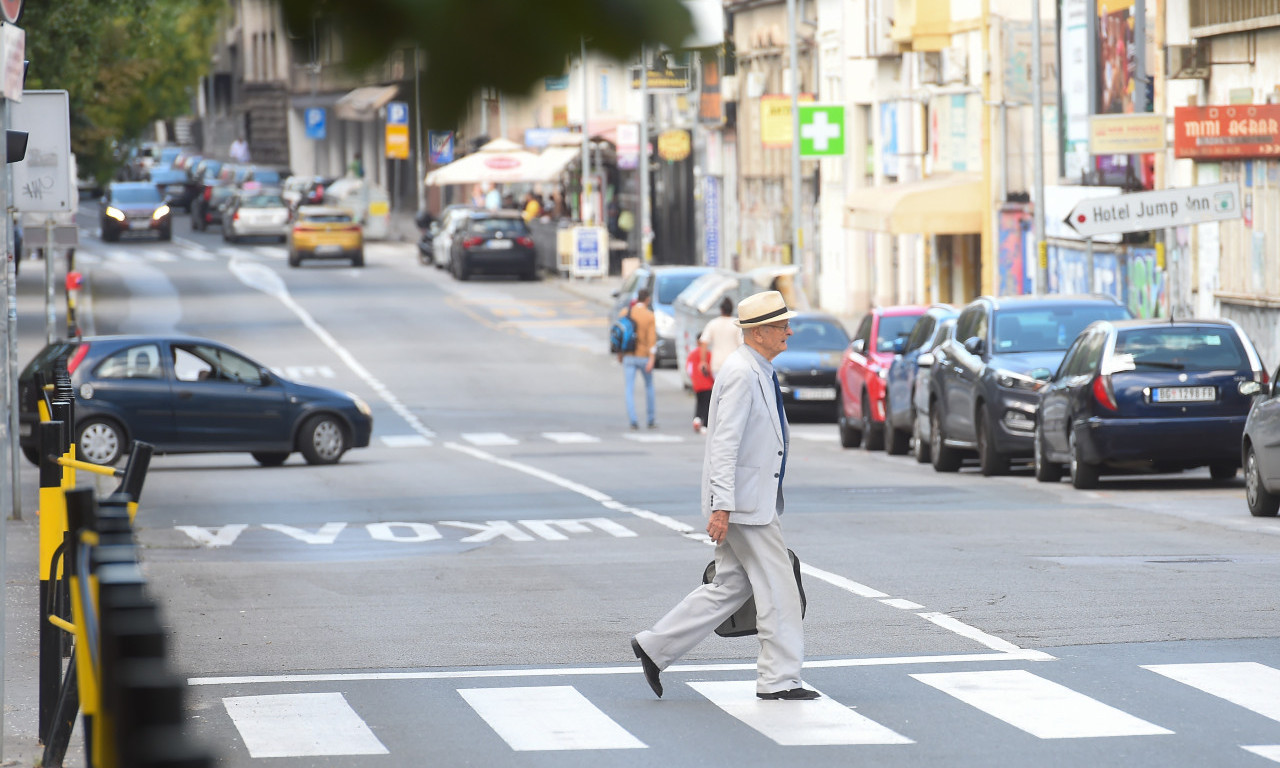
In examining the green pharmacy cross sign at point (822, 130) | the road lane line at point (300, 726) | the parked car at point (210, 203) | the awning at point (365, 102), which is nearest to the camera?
the awning at point (365, 102)

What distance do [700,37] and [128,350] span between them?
71.0ft

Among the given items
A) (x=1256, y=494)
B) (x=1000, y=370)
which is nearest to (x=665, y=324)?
(x=1000, y=370)

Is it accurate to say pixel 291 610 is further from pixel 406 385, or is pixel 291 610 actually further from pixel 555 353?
pixel 555 353

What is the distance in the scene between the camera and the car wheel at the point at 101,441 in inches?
920

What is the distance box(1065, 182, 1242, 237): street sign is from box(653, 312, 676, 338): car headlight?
1375cm

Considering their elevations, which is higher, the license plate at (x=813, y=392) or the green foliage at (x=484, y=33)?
the green foliage at (x=484, y=33)

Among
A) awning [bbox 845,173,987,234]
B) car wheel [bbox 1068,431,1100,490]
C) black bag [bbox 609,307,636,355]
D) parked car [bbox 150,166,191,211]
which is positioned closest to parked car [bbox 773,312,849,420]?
black bag [bbox 609,307,636,355]

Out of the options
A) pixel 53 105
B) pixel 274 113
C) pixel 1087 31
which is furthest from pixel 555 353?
pixel 274 113

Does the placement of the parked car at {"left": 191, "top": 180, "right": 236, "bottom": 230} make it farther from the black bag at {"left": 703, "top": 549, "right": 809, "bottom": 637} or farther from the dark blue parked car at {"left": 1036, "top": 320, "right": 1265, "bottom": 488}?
the black bag at {"left": 703, "top": 549, "right": 809, "bottom": 637}

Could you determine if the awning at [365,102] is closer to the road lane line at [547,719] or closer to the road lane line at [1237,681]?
the road lane line at [547,719]

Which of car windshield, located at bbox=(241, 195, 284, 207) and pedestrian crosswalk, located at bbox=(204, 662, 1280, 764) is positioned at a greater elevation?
car windshield, located at bbox=(241, 195, 284, 207)

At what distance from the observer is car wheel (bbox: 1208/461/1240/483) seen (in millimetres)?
19295

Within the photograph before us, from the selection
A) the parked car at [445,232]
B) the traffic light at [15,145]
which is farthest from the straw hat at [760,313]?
the parked car at [445,232]

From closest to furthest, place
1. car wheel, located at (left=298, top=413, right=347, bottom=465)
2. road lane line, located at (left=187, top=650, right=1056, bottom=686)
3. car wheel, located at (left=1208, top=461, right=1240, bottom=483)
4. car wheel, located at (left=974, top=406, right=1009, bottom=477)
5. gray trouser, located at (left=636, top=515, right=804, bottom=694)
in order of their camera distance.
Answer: gray trouser, located at (left=636, top=515, right=804, bottom=694), road lane line, located at (left=187, top=650, right=1056, bottom=686), car wheel, located at (left=1208, top=461, right=1240, bottom=483), car wheel, located at (left=974, top=406, right=1009, bottom=477), car wheel, located at (left=298, top=413, right=347, bottom=465)
